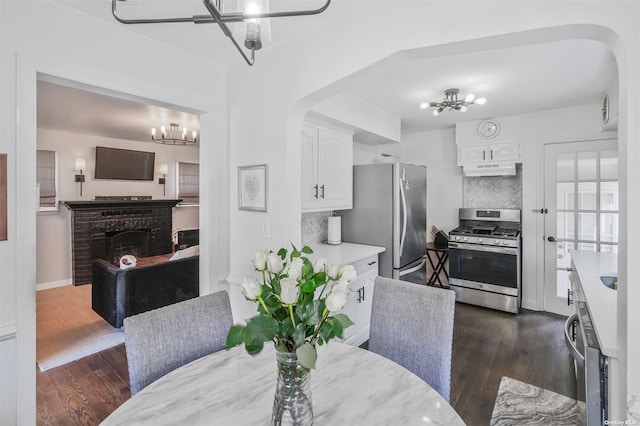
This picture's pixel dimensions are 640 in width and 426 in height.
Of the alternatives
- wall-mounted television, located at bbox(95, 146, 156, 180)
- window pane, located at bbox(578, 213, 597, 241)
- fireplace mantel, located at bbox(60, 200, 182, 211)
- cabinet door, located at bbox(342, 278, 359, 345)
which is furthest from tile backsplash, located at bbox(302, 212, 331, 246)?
wall-mounted television, located at bbox(95, 146, 156, 180)

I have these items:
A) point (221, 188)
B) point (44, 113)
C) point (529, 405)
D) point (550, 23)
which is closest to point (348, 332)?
point (529, 405)

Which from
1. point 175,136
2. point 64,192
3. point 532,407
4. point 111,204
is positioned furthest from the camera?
point 111,204

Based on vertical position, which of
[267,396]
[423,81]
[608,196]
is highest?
[423,81]

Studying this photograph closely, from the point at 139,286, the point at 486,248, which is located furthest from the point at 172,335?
the point at 486,248

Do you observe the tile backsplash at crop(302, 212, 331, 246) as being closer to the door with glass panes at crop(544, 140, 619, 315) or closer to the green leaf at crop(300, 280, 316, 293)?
the green leaf at crop(300, 280, 316, 293)

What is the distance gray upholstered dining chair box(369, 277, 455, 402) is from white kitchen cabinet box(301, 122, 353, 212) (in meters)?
1.39

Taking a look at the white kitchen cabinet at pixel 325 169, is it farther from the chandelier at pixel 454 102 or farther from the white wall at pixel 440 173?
the white wall at pixel 440 173

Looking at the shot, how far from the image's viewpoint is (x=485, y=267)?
3988 millimetres

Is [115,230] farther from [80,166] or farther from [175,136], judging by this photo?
[175,136]

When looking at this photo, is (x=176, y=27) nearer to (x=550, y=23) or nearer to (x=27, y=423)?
(x=550, y=23)

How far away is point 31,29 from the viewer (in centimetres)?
168

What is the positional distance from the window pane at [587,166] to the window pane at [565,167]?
0.06m

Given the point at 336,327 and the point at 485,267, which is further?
the point at 485,267

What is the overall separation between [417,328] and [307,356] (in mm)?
889
